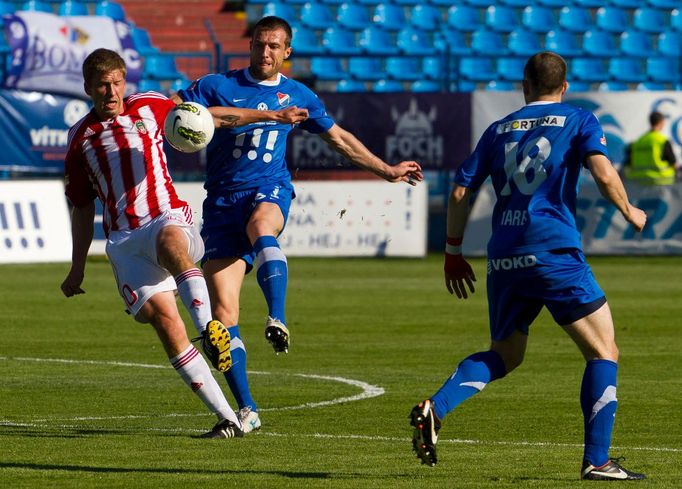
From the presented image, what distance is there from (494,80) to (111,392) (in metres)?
20.2

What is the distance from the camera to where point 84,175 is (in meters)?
8.25

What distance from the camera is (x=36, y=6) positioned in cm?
2872

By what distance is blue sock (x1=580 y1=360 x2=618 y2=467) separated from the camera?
6.70 meters

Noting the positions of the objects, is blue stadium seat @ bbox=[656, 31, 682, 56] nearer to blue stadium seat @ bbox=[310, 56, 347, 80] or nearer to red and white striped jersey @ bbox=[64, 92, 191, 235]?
blue stadium seat @ bbox=[310, 56, 347, 80]

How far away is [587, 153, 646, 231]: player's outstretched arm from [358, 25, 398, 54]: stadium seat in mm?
23407

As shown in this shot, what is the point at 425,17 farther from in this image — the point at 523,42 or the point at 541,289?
the point at 541,289

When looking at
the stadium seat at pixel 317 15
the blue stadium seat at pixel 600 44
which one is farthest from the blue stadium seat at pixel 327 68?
the blue stadium seat at pixel 600 44

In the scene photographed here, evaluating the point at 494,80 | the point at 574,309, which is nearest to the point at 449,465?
the point at 574,309

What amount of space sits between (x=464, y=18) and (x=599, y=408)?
2490 cm

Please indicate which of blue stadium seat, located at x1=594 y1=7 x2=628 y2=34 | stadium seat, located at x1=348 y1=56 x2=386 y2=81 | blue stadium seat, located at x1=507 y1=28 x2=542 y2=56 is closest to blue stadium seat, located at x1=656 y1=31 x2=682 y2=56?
blue stadium seat, located at x1=594 y1=7 x2=628 y2=34

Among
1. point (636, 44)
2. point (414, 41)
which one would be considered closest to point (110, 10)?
point (414, 41)

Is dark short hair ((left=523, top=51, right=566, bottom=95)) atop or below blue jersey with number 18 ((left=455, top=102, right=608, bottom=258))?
atop

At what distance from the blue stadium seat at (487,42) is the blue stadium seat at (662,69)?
109 inches

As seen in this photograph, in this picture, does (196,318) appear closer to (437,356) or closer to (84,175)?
(84,175)
